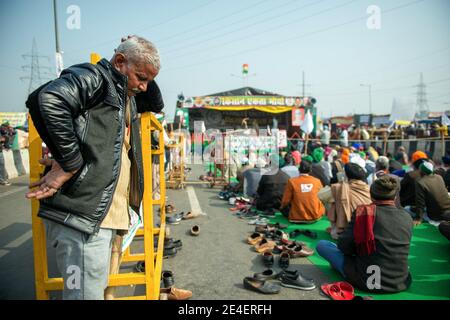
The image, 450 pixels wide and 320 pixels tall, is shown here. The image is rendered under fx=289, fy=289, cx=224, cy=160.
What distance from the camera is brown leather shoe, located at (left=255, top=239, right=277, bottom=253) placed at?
14.9ft

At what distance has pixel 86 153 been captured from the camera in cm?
164

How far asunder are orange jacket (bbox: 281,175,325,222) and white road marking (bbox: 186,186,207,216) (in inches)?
80.0

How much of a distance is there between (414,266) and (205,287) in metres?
3.03

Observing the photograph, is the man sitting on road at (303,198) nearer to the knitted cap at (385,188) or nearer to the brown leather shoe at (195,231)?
the brown leather shoe at (195,231)


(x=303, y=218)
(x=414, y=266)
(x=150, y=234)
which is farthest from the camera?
(x=303, y=218)

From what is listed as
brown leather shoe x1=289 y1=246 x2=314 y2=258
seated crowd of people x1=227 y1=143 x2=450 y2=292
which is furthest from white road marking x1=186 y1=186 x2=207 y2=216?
brown leather shoe x1=289 y1=246 x2=314 y2=258

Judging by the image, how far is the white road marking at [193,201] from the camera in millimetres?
6984

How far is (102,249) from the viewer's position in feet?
6.00

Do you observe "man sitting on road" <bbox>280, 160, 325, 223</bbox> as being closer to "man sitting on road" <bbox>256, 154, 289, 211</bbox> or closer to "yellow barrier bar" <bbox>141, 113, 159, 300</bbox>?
"man sitting on road" <bbox>256, 154, 289, 211</bbox>

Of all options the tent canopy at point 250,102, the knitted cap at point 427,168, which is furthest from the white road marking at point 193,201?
the tent canopy at point 250,102

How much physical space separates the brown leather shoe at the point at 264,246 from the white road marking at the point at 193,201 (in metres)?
2.28
